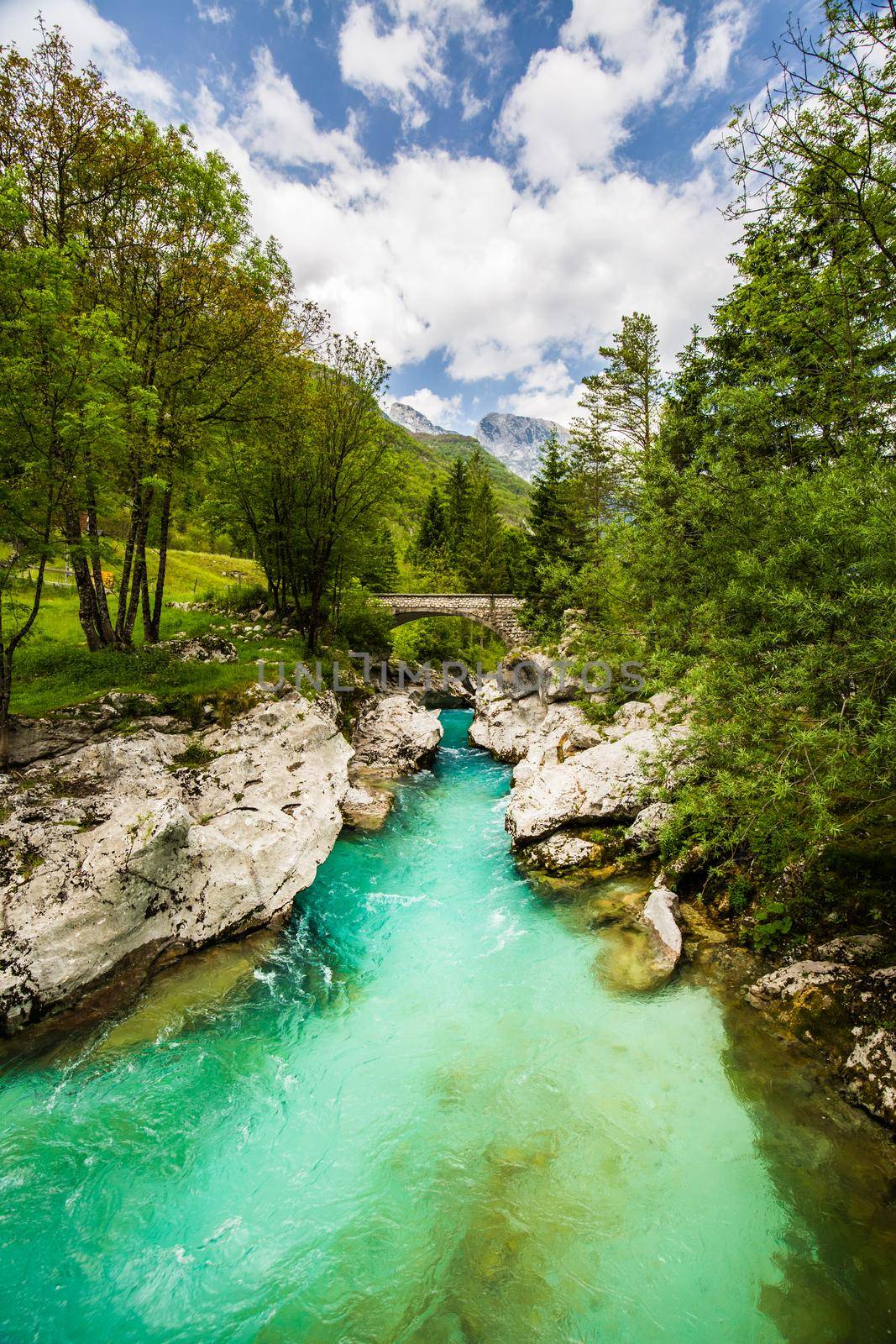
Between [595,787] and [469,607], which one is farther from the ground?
[469,607]

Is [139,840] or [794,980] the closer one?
[794,980]

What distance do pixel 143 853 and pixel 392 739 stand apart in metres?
12.8

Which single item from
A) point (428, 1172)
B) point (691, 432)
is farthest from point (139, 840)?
point (691, 432)

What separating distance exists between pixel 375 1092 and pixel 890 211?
13972 mm

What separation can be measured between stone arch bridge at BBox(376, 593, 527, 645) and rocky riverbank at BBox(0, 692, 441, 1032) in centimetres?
1923

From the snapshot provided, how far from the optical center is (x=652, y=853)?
1205 centimetres

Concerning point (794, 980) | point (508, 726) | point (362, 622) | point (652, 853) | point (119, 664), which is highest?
point (362, 622)

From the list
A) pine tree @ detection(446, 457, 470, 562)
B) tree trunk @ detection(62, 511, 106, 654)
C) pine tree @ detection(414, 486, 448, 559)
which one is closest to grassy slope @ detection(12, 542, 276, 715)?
tree trunk @ detection(62, 511, 106, 654)

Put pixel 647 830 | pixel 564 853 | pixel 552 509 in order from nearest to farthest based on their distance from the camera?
pixel 647 830, pixel 564 853, pixel 552 509

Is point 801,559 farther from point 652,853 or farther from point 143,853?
point 143,853

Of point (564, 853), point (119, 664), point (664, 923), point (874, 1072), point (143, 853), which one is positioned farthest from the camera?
point (119, 664)

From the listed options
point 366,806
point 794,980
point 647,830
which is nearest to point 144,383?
point 366,806

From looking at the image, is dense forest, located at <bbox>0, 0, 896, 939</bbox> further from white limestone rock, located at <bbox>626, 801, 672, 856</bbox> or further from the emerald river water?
the emerald river water

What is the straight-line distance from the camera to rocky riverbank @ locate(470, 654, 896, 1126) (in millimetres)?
6715
